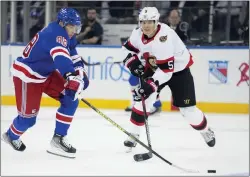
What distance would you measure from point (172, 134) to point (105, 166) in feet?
4.66

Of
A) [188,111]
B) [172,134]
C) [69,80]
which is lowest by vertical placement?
[172,134]

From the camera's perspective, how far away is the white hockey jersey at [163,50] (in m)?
3.28

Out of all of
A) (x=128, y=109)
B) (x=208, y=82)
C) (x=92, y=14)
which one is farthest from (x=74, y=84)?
(x=92, y=14)

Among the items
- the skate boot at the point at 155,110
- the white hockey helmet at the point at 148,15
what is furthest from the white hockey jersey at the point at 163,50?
the skate boot at the point at 155,110

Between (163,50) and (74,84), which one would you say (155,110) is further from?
(74,84)

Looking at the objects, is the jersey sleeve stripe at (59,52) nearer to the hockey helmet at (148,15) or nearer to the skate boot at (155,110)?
the hockey helmet at (148,15)

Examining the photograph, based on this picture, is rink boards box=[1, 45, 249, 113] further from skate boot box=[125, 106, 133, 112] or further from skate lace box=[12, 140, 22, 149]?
skate lace box=[12, 140, 22, 149]

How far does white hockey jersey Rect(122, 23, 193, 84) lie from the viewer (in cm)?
328

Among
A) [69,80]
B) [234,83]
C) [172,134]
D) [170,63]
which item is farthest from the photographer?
[234,83]

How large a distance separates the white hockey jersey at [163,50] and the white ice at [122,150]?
0.57 meters

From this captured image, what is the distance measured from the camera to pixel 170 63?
3277mm

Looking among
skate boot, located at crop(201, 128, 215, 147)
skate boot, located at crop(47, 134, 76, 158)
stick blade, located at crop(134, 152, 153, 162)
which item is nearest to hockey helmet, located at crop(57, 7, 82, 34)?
skate boot, located at crop(47, 134, 76, 158)

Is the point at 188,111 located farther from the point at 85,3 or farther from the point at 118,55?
the point at 85,3

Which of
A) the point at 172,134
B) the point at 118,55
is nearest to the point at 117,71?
the point at 118,55
